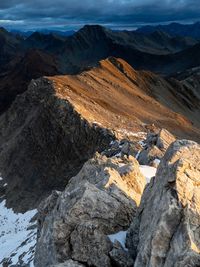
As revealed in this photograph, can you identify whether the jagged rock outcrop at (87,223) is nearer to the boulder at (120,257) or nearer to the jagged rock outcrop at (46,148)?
the boulder at (120,257)

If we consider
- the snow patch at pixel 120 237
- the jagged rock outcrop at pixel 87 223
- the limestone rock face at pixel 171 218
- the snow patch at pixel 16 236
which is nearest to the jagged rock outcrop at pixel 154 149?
the snow patch at pixel 16 236

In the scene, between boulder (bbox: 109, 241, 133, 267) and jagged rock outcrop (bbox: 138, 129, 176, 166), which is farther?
jagged rock outcrop (bbox: 138, 129, 176, 166)

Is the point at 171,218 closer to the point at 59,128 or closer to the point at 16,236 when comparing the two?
the point at 16,236

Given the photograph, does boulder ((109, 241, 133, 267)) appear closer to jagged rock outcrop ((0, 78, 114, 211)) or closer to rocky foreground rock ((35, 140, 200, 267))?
rocky foreground rock ((35, 140, 200, 267))

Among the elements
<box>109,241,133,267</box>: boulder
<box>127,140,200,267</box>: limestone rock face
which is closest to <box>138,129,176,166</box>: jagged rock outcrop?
<box>127,140,200,267</box>: limestone rock face

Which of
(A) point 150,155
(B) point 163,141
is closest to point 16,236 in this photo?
(A) point 150,155

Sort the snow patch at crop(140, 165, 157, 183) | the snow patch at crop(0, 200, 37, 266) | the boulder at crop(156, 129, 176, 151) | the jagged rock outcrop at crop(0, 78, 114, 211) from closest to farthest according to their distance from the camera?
the snow patch at crop(140, 165, 157, 183), the snow patch at crop(0, 200, 37, 266), the boulder at crop(156, 129, 176, 151), the jagged rock outcrop at crop(0, 78, 114, 211)

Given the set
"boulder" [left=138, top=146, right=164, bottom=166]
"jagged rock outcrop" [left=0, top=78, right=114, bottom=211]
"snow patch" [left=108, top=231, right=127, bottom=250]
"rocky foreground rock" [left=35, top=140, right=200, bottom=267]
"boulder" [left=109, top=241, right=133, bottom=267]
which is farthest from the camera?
"jagged rock outcrop" [left=0, top=78, right=114, bottom=211]
